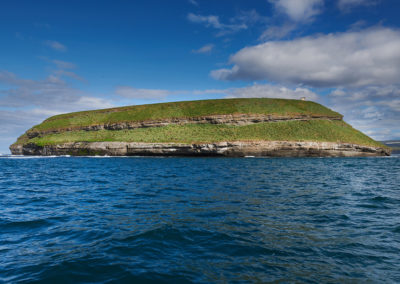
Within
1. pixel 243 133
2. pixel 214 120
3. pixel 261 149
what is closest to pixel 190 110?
pixel 214 120

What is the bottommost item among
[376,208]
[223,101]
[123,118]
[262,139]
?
[376,208]

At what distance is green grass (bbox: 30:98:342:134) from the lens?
322 feet

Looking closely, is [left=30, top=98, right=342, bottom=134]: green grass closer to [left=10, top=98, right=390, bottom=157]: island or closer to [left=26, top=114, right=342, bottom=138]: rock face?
[left=10, top=98, right=390, bottom=157]: island

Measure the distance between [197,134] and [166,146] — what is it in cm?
1611

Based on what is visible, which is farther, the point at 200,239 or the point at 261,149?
the point at 261,149

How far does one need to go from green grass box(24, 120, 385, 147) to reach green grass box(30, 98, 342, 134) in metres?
7.59

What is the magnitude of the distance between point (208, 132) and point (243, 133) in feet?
44.1

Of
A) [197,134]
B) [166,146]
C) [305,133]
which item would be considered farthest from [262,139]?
[166,146]

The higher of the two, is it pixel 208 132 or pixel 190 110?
pixel 190 110

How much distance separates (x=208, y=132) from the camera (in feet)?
284

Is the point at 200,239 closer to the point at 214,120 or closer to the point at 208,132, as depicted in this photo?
the point at 208,132

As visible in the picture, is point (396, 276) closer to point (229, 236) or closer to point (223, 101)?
point (229, 236)

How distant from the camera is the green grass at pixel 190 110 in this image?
98106mm

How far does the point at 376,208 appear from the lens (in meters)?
11.2
